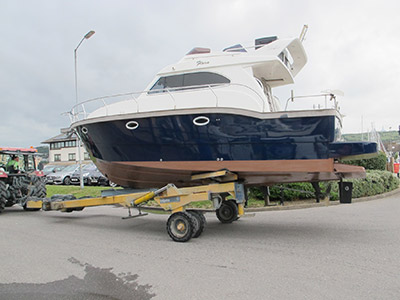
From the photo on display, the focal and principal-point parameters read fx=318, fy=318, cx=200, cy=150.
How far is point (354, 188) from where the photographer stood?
35.2 ft

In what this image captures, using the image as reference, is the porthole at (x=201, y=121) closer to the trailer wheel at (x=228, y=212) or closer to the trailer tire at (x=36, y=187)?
the trailer wheel at (x=228, y=212)

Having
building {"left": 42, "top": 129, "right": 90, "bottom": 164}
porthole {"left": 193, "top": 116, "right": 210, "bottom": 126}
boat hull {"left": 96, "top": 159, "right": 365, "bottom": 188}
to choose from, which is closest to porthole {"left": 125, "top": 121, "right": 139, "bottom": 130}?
boat hull {"left": 96, "top": 159, "right": 365, "bottom": 188}

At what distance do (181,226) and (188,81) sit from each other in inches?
113

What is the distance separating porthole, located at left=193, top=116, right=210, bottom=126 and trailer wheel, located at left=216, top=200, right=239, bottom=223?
2290 millimetres

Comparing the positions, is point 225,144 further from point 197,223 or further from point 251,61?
point 251,61

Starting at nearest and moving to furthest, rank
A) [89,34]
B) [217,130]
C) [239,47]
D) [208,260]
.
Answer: [208,260] < [217,130] < [239,47] < [89,34]

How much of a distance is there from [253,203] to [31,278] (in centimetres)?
684

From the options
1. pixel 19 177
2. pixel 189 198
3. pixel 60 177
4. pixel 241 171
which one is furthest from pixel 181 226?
pixel 60 177

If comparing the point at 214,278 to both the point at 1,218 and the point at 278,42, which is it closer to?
the point at 278,42

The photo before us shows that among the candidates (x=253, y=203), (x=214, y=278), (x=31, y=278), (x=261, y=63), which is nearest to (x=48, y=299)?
(x=31, y=278)

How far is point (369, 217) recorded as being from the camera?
7691 mm

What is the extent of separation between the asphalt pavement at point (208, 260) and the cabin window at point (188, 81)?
9.72 ft

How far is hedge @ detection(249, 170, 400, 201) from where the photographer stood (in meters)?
10.0

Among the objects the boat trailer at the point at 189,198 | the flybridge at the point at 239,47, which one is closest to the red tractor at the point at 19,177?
the boat trailer at the point at 189,198
